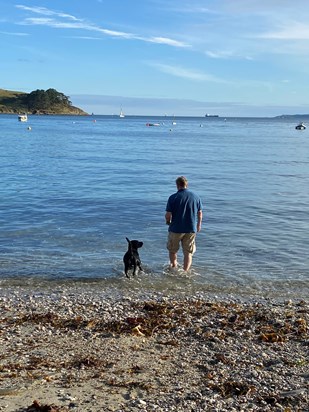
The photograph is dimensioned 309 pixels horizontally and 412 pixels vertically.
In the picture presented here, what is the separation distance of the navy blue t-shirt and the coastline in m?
2.01

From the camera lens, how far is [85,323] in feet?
27.7

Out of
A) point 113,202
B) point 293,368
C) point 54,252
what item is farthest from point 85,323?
point 113,202

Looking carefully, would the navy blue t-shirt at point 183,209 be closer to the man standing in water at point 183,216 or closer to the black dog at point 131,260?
the man standing in water at point 183,216

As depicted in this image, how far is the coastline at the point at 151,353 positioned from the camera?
19.5 feet

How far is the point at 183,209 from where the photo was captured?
11.7 metres

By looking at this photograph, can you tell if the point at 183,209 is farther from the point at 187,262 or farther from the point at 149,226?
the point at 149,226

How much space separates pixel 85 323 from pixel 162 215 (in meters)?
11.2

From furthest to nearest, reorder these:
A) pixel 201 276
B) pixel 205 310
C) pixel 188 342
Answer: pixel 201 276 → pixel 205 310 → pixel 188 342

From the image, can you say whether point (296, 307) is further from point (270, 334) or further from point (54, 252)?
point (54, 252)

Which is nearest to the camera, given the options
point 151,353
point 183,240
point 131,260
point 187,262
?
point 151,353

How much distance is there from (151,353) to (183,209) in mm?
4896

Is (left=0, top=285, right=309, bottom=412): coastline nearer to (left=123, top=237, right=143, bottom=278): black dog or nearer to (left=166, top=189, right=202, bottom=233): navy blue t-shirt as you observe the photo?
(left=123, top=237, right=143, bottom=278): black dog

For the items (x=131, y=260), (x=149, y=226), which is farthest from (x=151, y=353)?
(x=149, y=226)

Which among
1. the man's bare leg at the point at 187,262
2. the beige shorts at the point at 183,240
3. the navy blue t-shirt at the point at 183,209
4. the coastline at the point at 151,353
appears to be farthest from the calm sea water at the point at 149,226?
the coastline at the point at 151,353
